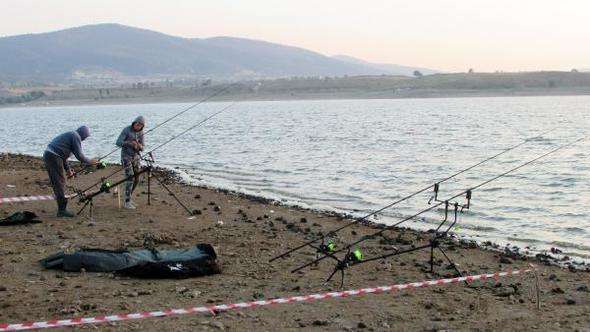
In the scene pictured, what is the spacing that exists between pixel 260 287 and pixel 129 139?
609cm

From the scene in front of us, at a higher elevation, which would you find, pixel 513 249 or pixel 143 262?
pixel 143 262

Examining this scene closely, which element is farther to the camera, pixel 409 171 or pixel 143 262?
pixel 409 171

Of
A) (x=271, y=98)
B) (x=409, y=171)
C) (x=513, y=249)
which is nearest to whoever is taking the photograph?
(x=513, y=249)

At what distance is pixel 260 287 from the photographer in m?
8.95

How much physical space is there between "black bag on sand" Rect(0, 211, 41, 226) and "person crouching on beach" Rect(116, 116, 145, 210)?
192 cm

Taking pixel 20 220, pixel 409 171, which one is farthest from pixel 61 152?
pixel 409 171

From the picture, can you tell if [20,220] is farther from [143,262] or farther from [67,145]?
[143,262]

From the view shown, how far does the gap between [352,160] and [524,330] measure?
21.7m

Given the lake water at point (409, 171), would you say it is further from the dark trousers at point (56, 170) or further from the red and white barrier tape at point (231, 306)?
the dark trousers at point (56, 170)

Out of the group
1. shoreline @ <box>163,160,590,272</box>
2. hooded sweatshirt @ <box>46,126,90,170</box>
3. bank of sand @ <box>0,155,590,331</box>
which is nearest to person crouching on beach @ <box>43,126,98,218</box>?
hooded sweatshirt @ <box>46,126,90,170</box>

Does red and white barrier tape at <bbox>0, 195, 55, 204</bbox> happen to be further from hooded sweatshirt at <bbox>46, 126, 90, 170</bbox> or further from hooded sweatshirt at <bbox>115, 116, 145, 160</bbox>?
hooded sweatshirt at <bbox>46, 126, 90, 170</bbox>

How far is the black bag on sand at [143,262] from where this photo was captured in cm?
912

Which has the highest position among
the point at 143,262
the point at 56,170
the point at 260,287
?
the point at 56,170

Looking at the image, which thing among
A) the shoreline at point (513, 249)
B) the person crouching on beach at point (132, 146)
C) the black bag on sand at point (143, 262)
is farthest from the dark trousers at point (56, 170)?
the shoreline at point (513, 249)
